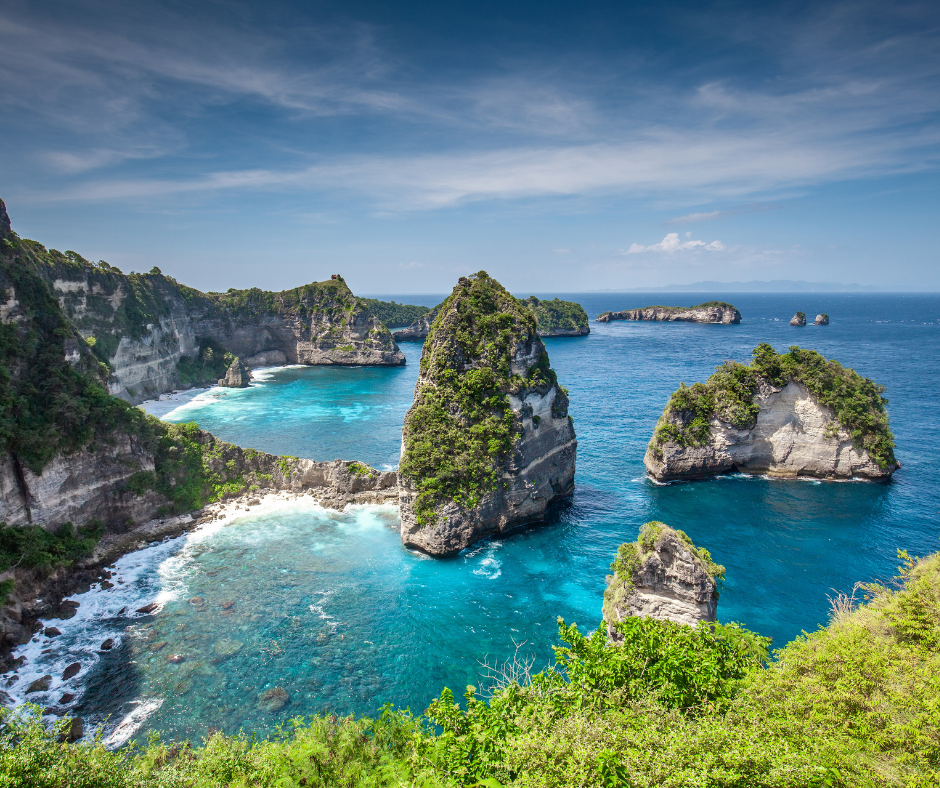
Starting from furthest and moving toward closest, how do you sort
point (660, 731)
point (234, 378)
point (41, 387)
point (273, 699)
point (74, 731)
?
point (234, 378) < point (41, 387) < point (273, 699) < point (74, 731) < point (660, 731)

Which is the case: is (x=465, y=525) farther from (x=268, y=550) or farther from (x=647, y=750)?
(x=647, y=750)

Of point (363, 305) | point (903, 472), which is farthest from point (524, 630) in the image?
point (363, 305)

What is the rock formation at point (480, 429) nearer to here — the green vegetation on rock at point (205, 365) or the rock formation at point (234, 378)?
the rock formation at point (234, 378)

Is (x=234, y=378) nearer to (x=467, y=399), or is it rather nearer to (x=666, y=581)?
(x=467, y=399)

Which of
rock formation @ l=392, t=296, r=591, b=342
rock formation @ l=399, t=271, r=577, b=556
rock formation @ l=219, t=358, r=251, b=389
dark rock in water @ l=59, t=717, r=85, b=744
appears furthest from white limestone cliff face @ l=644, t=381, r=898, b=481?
rock formation @ l=392, t=296, r=591, b=342

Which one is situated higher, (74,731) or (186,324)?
(186,324)

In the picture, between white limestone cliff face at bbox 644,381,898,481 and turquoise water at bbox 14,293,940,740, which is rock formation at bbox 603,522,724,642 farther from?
white limestone cliff face at bbox 644,381,898,481

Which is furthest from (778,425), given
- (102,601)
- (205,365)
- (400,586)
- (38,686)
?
(205,365)

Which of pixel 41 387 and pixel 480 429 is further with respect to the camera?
pixel 480 429
